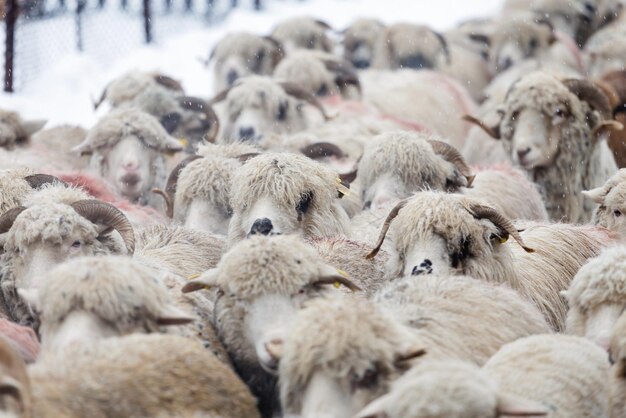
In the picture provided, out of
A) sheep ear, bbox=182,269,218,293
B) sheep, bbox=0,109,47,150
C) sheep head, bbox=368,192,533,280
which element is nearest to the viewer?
sheep ear, bbox=182,269,218,293

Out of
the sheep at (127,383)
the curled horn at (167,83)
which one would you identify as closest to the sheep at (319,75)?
the curled horn at (167,83)

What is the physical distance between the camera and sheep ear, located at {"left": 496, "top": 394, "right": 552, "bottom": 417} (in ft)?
15.0

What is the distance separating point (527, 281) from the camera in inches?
278

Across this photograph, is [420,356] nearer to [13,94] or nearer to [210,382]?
[210,382]

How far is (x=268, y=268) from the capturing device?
5766 millimetres

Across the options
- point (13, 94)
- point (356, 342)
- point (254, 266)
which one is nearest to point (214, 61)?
point (13, 94)

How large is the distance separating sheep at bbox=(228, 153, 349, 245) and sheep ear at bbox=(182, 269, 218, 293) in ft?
3.83

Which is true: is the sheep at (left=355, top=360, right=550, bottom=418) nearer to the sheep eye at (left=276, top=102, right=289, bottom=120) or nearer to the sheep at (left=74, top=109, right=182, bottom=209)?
the sheep at (left=74, top=109, right=182, bottom=209)

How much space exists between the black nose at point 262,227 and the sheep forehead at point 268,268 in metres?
1.09

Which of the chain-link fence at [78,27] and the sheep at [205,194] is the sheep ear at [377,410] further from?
the chain-link fence at [78,27]

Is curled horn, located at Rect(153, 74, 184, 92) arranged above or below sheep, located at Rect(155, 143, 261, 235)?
below

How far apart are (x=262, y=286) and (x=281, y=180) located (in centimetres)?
174

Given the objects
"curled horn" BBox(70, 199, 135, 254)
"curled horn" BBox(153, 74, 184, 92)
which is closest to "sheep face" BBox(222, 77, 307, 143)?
"curled horn" BBox(153, 74, 184, 92)

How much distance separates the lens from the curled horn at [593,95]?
31.8 ft
